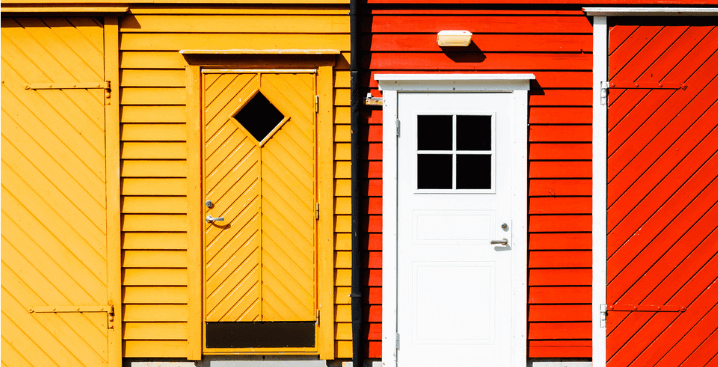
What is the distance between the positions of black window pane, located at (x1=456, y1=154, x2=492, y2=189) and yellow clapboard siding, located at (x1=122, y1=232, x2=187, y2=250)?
2.04m

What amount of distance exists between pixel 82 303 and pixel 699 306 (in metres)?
4.50

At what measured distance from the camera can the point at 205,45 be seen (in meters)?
3.61

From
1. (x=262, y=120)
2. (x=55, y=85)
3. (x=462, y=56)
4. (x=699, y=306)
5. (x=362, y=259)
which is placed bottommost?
(x=699, y=306)

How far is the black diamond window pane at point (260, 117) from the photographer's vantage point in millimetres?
3648

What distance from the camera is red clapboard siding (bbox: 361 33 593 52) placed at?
362 cm

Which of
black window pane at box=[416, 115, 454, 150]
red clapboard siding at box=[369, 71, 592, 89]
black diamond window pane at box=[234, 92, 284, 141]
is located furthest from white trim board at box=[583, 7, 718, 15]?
black diamond window pane at box=[234, 92, 284, 141]

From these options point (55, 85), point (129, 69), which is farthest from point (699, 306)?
point (55, 85)

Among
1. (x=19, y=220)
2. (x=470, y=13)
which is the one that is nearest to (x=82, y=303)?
(x=19, y=220)

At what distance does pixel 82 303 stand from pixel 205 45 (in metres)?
2.06

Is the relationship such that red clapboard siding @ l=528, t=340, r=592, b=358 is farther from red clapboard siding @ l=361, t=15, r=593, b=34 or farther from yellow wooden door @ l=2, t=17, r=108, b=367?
yellow wooden door @ l=2, t=17, r=108, b=367

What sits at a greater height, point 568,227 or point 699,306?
point 568,227

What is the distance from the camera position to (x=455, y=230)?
3662 millimetres

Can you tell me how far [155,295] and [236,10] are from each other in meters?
2.14

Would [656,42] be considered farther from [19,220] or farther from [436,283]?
[19,220]
